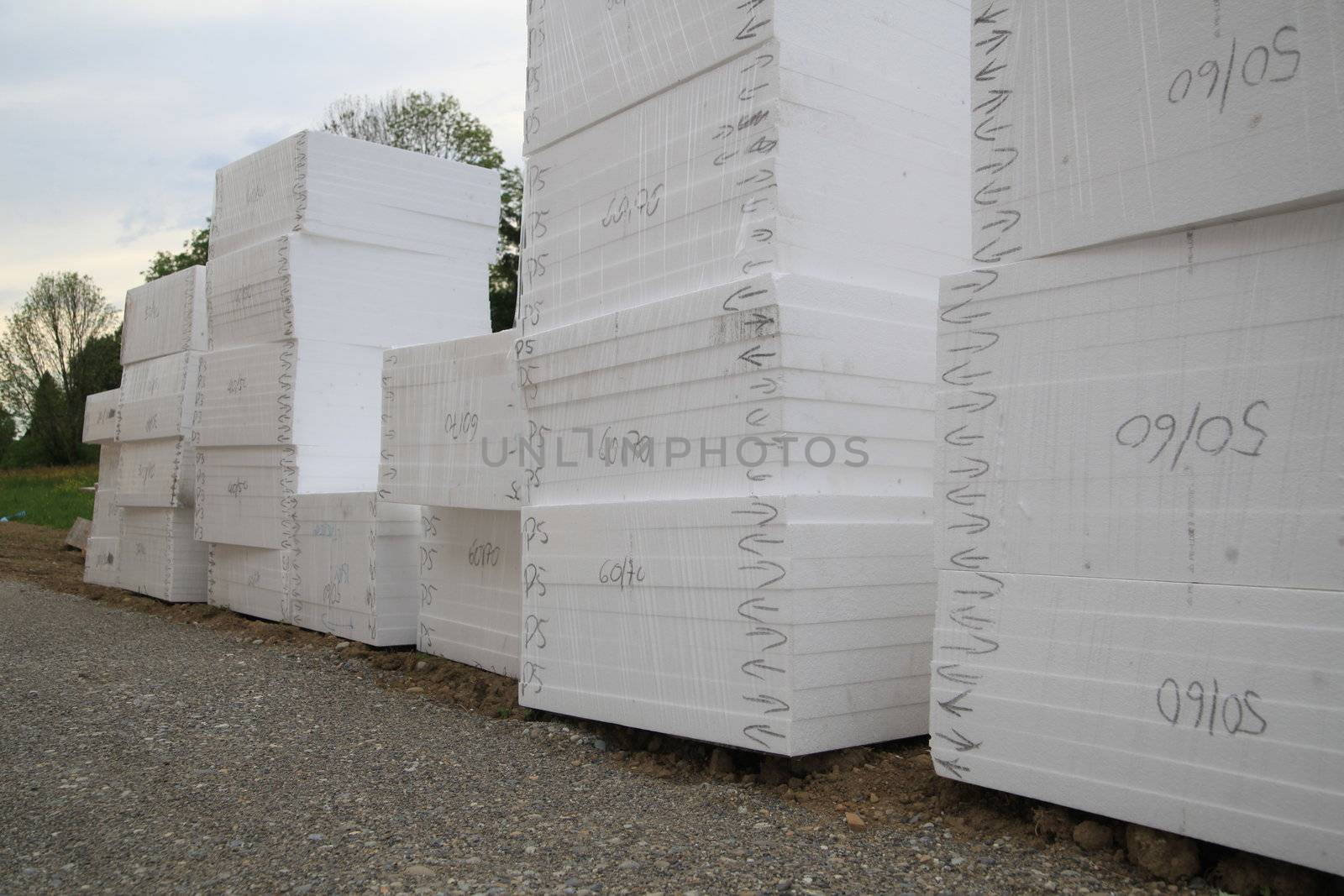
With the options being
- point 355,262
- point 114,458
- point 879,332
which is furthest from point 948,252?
point 114,458

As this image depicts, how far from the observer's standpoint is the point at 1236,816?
2197 millimetres

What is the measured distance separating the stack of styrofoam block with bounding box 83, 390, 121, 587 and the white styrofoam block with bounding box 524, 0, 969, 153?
6.53 m

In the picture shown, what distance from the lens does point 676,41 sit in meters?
3.62

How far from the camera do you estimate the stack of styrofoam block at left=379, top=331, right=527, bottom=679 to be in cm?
467

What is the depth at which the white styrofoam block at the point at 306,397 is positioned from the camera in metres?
6.54

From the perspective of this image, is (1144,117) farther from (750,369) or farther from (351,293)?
(351,293)

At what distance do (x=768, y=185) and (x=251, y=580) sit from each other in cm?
528

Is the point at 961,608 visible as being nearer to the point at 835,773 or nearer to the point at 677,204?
the point at 835,773

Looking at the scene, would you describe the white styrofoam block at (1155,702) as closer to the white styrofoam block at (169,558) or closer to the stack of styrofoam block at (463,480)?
the stack of styrofoam block at (463,480)

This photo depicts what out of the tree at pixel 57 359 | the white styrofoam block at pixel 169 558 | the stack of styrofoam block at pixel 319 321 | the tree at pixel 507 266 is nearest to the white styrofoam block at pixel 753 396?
the stack of styrofoam block at pixel 319 321

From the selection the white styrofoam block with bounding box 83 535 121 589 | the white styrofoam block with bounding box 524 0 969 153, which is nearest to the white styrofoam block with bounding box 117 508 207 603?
the white styrofoam block with bounding box 83 535 121 589

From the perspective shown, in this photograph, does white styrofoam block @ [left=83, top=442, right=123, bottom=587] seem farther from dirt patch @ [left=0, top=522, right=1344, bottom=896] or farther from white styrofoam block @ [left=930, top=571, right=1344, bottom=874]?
white styrofoam block @ [left=930, top=571, right=1344, bottom=874]

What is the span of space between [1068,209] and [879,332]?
3.07 ft

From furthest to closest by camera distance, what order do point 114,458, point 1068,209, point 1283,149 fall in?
point 114,458
point 1068,209
point 1283,149
